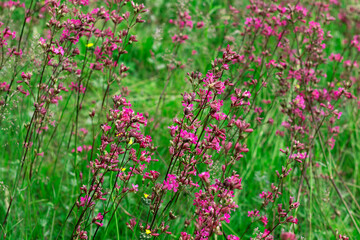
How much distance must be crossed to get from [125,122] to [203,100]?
0.45 metres

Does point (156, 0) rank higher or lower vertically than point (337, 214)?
higher

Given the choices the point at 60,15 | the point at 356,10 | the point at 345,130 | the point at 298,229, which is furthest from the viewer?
the point at 356,10

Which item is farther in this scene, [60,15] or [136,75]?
[136,75]

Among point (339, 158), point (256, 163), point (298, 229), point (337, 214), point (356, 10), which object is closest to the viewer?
point (298, 229)

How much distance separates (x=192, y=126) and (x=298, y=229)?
180 centimetres

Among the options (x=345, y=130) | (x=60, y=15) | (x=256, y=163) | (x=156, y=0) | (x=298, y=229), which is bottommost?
(x=298, y=229)

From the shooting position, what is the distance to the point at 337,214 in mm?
3646

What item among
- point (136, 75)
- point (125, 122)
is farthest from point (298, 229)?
point (136, 75)

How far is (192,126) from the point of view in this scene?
2.15 meters

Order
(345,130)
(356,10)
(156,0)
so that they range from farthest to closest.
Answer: (156,0) < (356,10) < (345,130)

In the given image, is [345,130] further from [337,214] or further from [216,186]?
[216,186]

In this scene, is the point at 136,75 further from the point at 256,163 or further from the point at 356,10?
the point at 356,10

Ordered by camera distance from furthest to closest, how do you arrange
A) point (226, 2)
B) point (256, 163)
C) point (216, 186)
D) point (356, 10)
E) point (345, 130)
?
1. point (226, 2)
2. point (356, 10)
3. point (345, 130)
4. point (256, 163)
5. point (216, 186)

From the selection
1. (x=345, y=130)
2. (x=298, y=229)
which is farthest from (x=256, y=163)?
(x=345, y=130)
